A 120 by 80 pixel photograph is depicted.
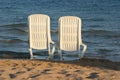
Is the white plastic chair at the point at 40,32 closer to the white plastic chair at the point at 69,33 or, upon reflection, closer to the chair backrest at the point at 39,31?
the chair backrest at the point at 39,31

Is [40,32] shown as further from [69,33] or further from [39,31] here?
[69,33]

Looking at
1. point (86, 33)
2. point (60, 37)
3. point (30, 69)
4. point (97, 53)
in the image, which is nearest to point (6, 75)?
point (30, 69)

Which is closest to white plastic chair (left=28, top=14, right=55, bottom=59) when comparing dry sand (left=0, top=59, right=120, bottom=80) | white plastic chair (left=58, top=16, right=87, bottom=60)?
white plastic chair (left=58, top=16, right=87, bottom=60)

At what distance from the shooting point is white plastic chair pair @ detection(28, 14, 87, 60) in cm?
943

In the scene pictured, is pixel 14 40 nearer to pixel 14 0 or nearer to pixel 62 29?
pixel 62 29

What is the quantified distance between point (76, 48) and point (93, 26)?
11817 mm

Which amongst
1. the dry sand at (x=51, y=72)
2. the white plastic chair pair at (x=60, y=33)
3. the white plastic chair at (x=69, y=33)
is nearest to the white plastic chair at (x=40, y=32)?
the white plastic chair pair at (x=60, y=33)

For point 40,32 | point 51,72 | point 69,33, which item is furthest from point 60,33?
point 51,72

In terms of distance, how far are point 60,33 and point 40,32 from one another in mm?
491

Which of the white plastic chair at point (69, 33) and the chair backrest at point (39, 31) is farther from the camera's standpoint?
the chair backrest at point (39, 31)

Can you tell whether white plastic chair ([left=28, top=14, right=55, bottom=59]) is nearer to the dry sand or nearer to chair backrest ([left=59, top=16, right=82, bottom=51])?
chair backrest ([left=59, top=16, right=82, bottom=51])

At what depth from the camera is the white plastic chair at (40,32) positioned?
9531mm

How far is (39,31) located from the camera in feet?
31.5

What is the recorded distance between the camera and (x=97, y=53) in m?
13.0
